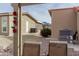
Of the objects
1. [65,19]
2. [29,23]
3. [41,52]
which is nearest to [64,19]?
[65,19]

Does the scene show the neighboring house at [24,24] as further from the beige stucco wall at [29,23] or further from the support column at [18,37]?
the support column at [18,37]

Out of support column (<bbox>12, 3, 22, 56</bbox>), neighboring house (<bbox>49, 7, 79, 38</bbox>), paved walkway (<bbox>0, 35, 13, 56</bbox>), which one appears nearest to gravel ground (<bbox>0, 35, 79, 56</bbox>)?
paved walkway (<bbox>0, 35, 13, 56</bbox>)

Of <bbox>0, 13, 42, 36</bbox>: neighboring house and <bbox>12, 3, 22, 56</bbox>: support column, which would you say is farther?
<bbox>12, 3, 22, 56</bbox>: support column

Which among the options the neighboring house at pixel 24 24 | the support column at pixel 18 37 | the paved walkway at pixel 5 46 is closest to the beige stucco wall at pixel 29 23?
the neighboring house at pixel 24 24

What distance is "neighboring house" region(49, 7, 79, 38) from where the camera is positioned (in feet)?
12.3

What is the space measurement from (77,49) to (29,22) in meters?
1.05

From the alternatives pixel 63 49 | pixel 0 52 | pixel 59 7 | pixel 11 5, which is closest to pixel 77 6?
pixel 59 7

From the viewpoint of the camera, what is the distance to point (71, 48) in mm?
3926

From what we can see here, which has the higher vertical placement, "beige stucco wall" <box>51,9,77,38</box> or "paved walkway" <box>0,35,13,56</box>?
"beige stucco wall" <box>51,9,77,38</box>

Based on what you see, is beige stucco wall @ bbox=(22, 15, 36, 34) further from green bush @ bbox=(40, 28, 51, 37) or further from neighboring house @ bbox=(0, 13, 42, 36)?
green bush @ bbox=(40, 28, 51, 37)

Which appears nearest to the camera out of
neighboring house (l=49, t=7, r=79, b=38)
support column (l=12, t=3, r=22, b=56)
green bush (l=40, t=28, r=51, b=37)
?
neighboring house (l=49, t=7, r=79, b=38)

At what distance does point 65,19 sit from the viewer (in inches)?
149

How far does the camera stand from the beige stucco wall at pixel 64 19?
3756 mm

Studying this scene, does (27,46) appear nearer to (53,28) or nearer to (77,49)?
(53,28)
